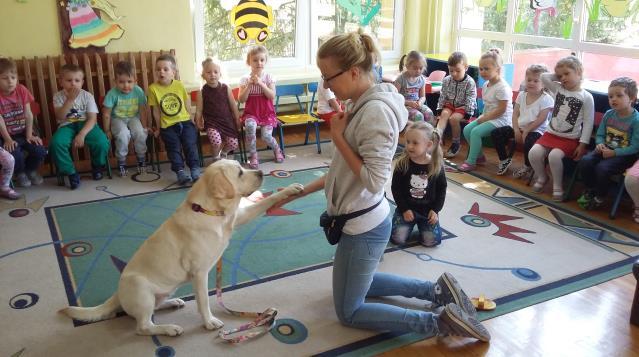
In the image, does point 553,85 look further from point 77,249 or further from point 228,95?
point 77,249

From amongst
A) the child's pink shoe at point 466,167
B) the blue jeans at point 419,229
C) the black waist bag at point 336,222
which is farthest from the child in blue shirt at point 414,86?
the black waist bag at point 336,222

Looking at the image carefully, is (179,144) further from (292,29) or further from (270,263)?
(292,29)

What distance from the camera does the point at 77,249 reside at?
3.36m

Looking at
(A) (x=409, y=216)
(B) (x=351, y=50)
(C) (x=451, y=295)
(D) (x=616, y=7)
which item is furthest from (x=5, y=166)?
(D) (x=616, y=7)

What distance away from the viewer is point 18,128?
442 cm

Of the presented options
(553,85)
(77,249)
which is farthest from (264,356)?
(553,85)

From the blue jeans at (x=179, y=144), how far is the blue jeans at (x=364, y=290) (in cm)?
263

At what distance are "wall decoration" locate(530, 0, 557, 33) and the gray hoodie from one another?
411 centimetres

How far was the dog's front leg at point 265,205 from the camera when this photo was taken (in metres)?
2.55

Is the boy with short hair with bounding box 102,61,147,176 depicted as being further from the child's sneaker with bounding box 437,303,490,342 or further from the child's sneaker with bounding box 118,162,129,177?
the child's sneaker with bounding box 437,303,490,342

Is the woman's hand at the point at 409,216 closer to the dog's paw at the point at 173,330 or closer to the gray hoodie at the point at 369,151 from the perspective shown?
the gray hoodie at the point at 369,151

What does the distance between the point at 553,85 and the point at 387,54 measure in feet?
8.47

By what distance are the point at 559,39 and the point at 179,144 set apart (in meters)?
3.83

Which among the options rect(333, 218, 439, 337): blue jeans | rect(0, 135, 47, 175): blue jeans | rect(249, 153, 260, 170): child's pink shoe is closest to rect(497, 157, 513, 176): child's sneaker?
rect(249, 153, 260, 170): child's pink shoe
